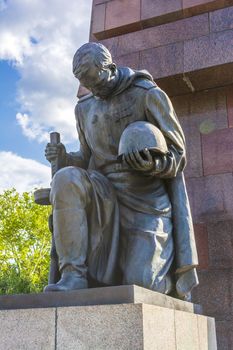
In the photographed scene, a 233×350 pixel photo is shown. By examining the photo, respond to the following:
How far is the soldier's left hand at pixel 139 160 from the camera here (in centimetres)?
455

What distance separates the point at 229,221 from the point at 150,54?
2861 millimetres

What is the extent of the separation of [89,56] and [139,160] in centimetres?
120

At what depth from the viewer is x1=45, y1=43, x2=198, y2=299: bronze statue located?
446 centimetres

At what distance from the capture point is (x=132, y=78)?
5348 mm

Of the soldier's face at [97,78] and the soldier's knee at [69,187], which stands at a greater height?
the soldier's face at [97,78]

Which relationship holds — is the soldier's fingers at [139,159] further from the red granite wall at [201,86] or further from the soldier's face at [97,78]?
the red granite wall at [201,86]

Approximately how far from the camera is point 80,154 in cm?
577

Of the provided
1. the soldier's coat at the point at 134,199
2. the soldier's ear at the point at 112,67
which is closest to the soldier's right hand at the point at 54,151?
the soldier's coat at the point at 134,199

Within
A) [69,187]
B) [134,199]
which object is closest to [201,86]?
[134,199]

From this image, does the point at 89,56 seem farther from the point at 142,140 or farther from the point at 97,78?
the point at 142,140

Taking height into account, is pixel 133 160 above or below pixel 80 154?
below

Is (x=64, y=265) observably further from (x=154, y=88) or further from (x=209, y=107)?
(x=209, y=107)

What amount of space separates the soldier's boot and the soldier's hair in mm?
1485

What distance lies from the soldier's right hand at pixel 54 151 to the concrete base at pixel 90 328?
6.72ft
